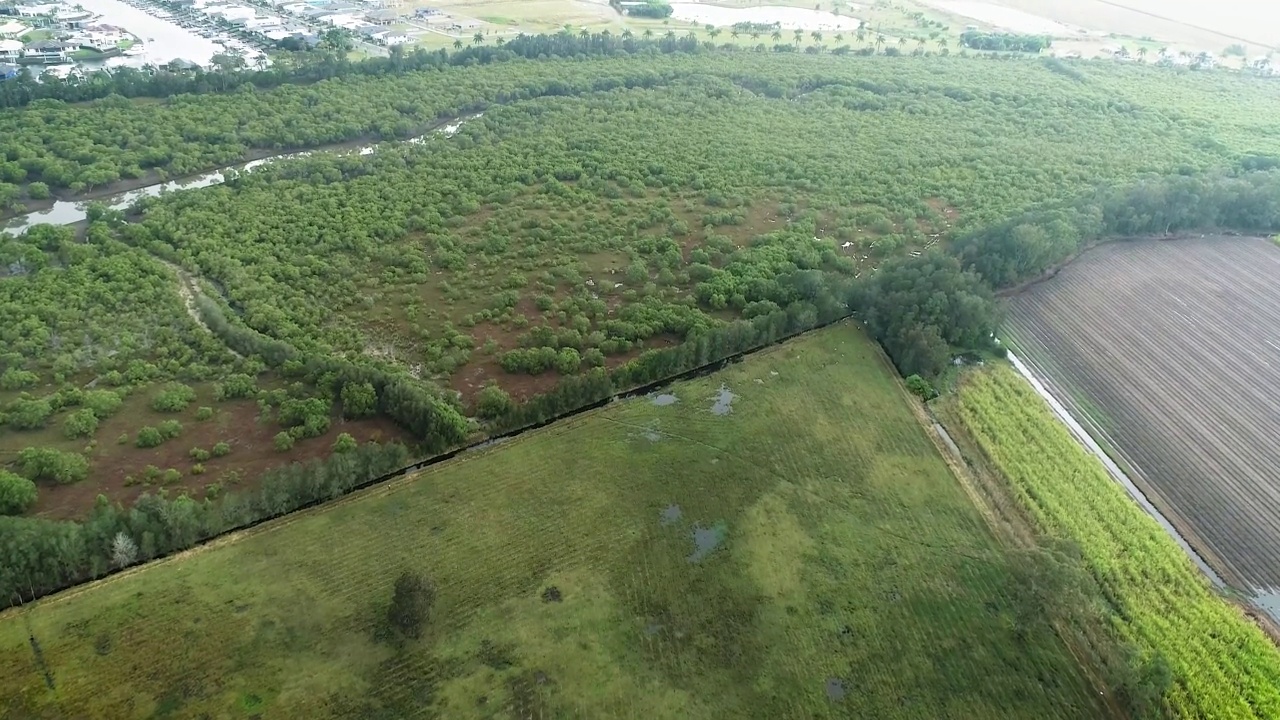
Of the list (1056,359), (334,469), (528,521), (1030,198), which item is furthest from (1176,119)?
(334,469)

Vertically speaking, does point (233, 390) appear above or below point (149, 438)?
above

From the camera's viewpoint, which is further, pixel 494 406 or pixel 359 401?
pixel 494 406

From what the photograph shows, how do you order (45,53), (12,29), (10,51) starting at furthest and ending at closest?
1. (12,29)
2. (45,53)
3. (10,51)

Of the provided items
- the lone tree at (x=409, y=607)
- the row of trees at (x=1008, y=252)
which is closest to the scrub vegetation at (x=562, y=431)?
the lone tree at (x=409, y=607)

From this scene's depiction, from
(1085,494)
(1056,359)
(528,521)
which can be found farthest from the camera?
(1056,359)

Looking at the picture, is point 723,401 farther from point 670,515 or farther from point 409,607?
point 409,607

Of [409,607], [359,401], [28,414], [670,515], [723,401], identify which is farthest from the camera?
[723,401]

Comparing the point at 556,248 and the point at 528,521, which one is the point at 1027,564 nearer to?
the point at 528,521

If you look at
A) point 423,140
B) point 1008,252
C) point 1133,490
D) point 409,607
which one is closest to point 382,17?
point 423,140
